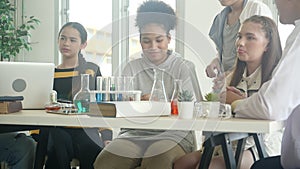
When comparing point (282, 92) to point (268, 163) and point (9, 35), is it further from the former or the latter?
point (9, 35)

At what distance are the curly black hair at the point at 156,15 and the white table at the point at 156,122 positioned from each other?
0.62 m

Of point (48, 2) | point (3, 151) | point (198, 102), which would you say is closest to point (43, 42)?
point (48, 2)

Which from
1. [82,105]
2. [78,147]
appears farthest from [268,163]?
[78,147]

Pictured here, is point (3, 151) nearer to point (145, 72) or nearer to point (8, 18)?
point (145, 72)

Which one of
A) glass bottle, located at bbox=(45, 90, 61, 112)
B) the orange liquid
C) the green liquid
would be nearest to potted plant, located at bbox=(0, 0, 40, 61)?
glass bottle, located at bbox=(45, 90, 61, 112)

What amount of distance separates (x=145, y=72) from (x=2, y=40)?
111 inches

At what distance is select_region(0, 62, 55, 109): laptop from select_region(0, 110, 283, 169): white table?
1.08 ft

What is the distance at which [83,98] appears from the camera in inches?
69.9

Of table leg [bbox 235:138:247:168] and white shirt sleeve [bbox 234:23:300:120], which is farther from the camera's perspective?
table leg [bbox 235:138:247:168]

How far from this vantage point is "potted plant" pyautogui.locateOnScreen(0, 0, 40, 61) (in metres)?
4.42

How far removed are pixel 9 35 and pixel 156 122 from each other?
3414 millimetres

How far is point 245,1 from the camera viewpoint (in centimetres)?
240

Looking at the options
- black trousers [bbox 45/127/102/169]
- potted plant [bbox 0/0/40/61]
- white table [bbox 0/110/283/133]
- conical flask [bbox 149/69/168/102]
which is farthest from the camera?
potted plant [bbox 0/0/40/61]

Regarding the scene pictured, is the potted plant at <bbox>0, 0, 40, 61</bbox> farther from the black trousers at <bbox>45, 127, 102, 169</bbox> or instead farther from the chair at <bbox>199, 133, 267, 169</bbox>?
the chair at <bbox>199, 133, 267, 169</bbox>
